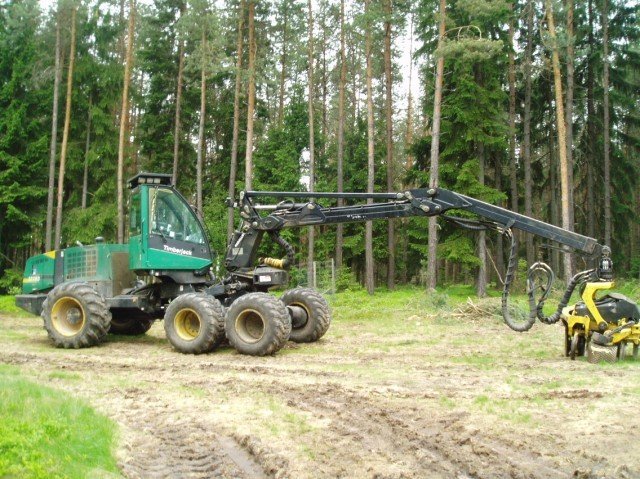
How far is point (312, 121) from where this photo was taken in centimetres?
2917

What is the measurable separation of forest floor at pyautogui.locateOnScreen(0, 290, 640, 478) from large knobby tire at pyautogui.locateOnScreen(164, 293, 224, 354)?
333 millimetres

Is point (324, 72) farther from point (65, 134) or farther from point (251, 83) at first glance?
point (65, 134)

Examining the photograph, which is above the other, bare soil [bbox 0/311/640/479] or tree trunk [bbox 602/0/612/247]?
tree trunk [bbox 602/0/612/247]

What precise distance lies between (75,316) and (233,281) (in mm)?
3091

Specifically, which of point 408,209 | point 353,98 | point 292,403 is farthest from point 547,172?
point 292,403

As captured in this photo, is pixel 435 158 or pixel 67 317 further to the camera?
pixel 435 158

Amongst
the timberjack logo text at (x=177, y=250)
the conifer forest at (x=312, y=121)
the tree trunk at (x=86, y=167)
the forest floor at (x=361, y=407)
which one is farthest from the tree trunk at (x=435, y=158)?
the tree trunk at (x=86, y=167)

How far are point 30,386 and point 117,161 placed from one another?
83.2 ft

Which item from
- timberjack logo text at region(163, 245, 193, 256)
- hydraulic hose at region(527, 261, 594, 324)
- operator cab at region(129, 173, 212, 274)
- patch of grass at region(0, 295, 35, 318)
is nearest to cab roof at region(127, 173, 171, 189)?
operator cab at region(129, 173, 212, 274)

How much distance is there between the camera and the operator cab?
11445 millimetres

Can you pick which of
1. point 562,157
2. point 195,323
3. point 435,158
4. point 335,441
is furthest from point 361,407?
point 562,157

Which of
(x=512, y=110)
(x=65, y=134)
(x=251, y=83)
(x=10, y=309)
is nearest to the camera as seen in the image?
(x=10, y=309)

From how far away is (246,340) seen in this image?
411 inches

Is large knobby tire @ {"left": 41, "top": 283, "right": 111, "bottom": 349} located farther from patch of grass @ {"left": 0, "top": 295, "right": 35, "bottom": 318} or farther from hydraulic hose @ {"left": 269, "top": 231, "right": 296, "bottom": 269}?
patch of grass @ {"left": 0, "top": 295, "right": 35, "bottom": 318}
